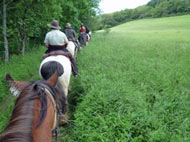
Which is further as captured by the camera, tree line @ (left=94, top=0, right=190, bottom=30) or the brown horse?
tree line @ (left=94, top=0, right=190, bottom=30)

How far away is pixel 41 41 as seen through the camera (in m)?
13.4

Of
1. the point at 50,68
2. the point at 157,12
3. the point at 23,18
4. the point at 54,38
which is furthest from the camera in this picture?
the point at 157,12

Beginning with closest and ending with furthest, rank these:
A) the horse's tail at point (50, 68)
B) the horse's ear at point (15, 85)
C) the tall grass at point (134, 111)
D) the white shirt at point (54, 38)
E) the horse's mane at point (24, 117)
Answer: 1. the horse's mane at point (24, 117)
2. the horse's ear at point (15, 85)
3. the tall grass at point (134, 111)
4. the horse's tail at point (50, 68)
5. the white shirt at point (54, 38)

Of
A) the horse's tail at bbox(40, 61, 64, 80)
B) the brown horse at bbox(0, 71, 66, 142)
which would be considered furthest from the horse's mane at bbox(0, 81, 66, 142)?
the horse's tail at bbox(40, 61, 64, 80)

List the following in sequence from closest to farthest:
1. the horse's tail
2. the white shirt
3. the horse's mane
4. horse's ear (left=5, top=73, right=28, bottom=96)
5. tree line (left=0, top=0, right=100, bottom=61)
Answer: the horse's mane → horse's ear (left=5, top=73, right=28, bottom=96) → the horse's tail → the white shirt → tree line (left=0, top=0, right=100, bottom=61)

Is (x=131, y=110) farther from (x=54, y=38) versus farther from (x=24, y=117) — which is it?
(x=54, y=38)

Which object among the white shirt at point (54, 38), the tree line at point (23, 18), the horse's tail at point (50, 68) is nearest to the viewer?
the horse's tail at point (50, 68)

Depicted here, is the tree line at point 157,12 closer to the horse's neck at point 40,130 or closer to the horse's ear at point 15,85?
the horse's ear at point 15,85

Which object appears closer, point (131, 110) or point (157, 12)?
point (131, 110)

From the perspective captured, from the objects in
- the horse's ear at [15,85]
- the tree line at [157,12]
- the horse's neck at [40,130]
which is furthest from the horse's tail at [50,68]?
the tree line at [157,12]

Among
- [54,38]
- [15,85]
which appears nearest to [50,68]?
[15,85]

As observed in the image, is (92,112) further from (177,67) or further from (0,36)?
(0,36)

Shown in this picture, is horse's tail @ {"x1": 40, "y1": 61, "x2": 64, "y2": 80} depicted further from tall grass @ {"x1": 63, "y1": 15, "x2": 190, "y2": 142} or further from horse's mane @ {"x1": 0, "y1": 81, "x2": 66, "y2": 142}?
horse's mane @ {"x1": 0, "y1": 81, "x2": 66, "y2": 142}

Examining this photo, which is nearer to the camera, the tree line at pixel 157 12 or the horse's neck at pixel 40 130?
the horse's neck at pixel 40 130
